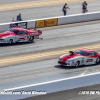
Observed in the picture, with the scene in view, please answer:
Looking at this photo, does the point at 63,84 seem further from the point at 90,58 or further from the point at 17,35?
the point at 17,35

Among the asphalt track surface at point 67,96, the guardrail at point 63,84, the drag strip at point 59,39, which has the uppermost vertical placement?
the drag strip at point 59,39

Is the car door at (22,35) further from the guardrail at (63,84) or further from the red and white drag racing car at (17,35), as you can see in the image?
the guardrail at (63,84)

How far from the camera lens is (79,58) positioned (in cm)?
2122

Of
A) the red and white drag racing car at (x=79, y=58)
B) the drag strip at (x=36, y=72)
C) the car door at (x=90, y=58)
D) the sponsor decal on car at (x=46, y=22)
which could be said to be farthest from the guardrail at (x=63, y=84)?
the sponsor decal on car at (x=46, y=22)

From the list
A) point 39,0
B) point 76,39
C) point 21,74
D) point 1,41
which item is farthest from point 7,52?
point 39,0

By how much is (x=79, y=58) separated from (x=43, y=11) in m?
20.3

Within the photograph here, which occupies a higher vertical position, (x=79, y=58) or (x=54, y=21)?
(x=54, y=21)

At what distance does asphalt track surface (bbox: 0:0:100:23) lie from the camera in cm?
3754

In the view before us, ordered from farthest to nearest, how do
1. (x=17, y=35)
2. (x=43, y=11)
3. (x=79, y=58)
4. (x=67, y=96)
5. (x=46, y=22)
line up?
(x=43, y=11), (x=46, y=22), (x=17, y=35), (x=79, y=58), (x=67, y=96)

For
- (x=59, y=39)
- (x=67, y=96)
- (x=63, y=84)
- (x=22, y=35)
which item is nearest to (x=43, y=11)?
(x=59, y=39)

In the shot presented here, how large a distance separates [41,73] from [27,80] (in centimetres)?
169

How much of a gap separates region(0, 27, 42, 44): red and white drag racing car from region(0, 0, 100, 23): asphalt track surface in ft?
29.0

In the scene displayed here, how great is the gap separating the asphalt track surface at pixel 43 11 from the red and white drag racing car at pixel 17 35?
8844 mm

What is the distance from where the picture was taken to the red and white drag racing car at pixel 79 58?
2095 cm
